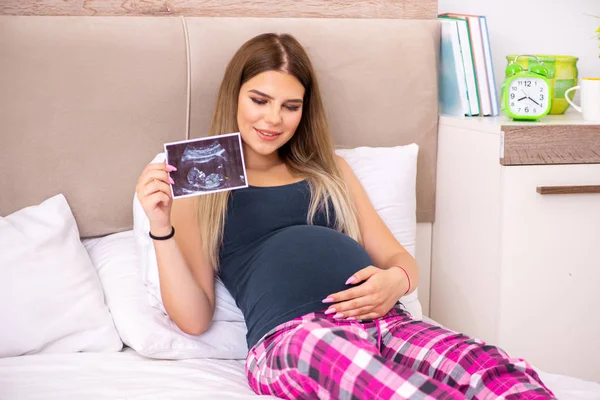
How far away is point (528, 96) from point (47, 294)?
1267 millimetres

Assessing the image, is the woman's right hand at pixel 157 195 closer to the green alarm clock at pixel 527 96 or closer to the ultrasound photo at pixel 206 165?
the ultrasound photo at pixel 206 165

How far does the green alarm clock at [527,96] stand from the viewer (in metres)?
1.83

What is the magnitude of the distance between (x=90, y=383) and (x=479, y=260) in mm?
1005

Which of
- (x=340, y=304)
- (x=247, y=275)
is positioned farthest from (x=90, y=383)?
(x=340, y=304)

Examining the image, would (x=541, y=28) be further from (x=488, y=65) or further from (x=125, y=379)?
(x=125, y=379)

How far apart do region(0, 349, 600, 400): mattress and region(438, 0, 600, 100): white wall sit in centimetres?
118

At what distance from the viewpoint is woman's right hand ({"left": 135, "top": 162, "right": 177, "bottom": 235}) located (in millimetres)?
1402

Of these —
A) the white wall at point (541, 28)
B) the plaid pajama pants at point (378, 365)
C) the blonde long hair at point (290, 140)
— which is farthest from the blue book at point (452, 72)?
the plaid pajama pants at point (378, 365)

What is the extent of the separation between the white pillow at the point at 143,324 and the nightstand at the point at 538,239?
25.4 inches

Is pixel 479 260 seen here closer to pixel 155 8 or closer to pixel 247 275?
pixel 247 275

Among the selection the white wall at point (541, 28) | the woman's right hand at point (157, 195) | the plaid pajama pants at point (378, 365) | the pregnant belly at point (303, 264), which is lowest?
the plaid pajama pants at point (378, 365)

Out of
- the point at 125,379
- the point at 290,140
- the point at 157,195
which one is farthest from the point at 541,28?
the point at 125,379

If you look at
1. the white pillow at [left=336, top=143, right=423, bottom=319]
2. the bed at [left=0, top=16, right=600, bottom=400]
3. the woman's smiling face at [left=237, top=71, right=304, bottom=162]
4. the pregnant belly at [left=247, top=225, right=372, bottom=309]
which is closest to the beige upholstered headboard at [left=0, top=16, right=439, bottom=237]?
the bed at [left=0, top=16, right=600, bottom=400]

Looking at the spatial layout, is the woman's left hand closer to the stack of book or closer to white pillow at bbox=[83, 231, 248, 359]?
white pillow at bbox=[83, 231, 248, 359]
